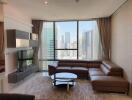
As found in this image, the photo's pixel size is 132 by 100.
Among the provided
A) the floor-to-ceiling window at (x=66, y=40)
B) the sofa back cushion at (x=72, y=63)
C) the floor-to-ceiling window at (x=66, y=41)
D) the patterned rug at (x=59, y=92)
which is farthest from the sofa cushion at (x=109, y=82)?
the floor-to-ceiling window at (x=66, y=40)

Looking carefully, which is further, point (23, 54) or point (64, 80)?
point (23, 54)

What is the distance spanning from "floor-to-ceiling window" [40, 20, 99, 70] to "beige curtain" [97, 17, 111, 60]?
553 millimetres

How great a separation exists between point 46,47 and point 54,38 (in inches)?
25.6

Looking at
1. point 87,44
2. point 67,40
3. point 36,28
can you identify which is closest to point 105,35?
point 87,44

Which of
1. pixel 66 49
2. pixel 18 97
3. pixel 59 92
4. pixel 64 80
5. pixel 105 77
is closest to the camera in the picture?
pixel 18 97

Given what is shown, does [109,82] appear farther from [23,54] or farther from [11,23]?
[11,23]

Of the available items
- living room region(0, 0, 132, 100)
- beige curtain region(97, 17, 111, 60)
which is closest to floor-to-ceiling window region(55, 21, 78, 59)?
living room region(0, 0, 132, 100)

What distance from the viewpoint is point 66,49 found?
7488 mm

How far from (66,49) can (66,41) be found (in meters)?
0.44

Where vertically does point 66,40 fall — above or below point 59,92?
above

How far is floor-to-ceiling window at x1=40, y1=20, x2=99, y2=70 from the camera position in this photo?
728 centimetres

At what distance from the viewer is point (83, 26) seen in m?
7.32

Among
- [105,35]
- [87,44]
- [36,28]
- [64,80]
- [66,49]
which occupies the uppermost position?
[36,28]

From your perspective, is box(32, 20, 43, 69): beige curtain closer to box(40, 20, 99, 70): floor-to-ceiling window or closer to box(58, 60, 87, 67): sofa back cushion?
box(40, 20, 99, 70): floor-to-ceiling window
